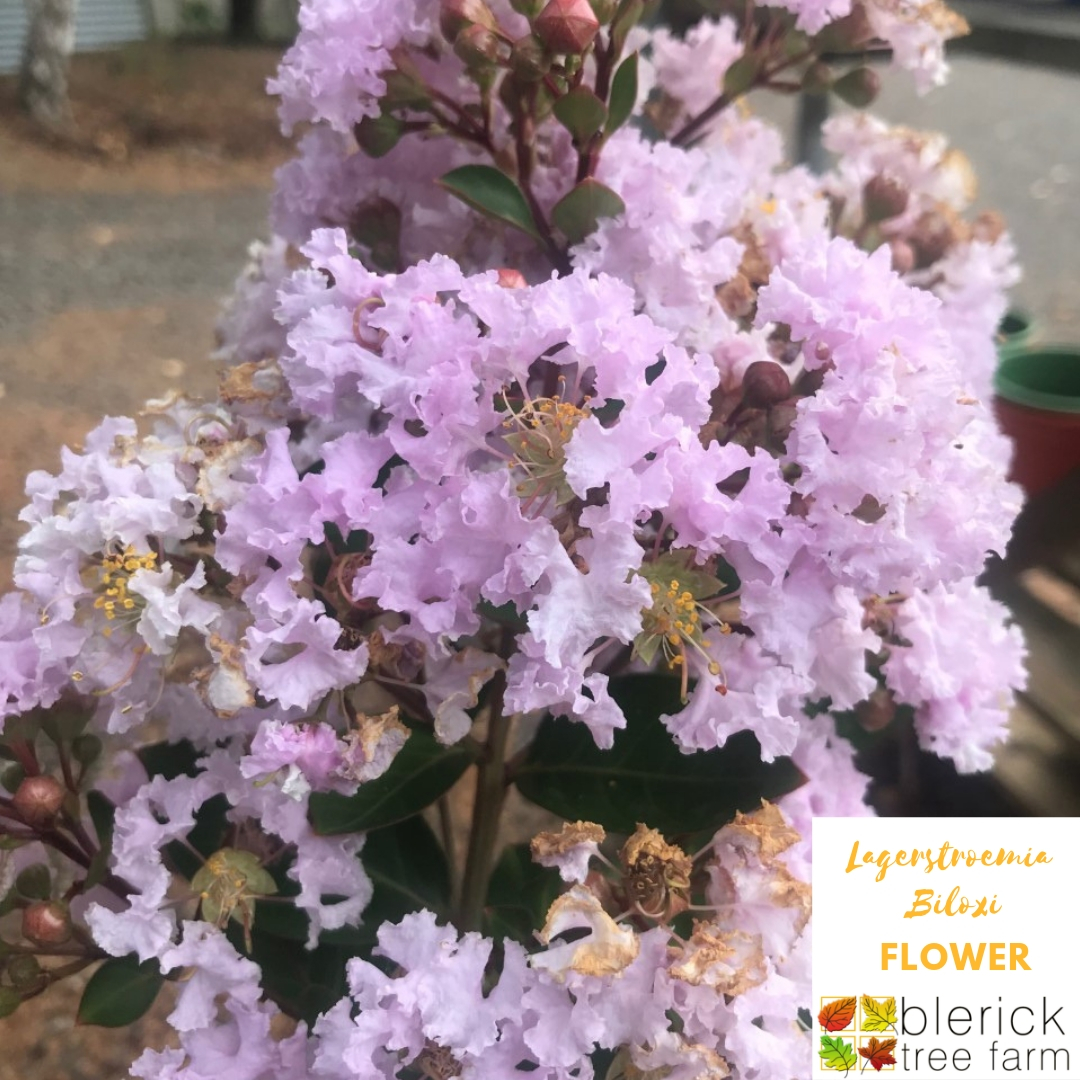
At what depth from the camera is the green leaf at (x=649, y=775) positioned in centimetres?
63

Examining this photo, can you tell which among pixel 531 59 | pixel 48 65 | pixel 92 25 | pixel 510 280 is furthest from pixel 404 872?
pixel 92 25

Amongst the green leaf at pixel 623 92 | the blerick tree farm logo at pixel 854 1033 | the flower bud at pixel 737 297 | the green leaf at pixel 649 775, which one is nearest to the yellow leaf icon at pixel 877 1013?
the blerick tree farm logo at pixel 854 1033

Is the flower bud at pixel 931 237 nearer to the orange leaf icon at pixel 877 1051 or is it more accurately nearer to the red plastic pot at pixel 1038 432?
the orange leaf icon at pixel 877 1051

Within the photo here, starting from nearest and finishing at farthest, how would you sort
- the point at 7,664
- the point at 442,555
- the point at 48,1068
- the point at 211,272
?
the point at 442,555
the point at 7,664
the point at 48,1068
the point at 211,272

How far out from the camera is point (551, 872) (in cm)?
70

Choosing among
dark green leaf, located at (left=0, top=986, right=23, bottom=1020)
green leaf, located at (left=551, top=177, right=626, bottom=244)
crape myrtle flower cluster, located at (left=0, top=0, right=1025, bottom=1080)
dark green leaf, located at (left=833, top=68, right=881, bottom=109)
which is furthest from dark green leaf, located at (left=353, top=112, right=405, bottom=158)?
dark green leaf, located at (left=0, top=986, right=23, bottom=1020)

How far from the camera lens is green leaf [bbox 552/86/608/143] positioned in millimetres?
603

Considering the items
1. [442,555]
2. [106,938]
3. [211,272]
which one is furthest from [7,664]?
[211,272]

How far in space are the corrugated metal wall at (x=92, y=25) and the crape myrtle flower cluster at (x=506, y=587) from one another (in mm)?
1200

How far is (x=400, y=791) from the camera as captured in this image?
67 cm

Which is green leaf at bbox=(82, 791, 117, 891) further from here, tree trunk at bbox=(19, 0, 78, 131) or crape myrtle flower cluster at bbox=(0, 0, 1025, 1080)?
tree trunk at bbox=(19, 0, 78, 131)

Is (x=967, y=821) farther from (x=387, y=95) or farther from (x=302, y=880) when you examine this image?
(x=387, y=95)

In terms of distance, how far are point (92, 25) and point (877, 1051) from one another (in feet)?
6.79

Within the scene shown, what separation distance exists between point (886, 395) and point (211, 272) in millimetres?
1398
